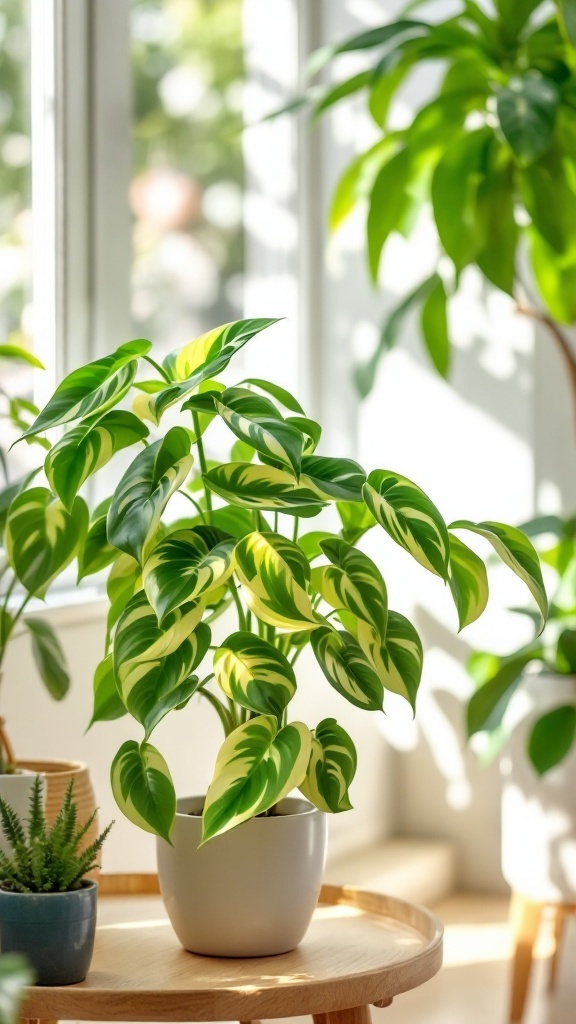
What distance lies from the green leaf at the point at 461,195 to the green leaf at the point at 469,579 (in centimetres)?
106

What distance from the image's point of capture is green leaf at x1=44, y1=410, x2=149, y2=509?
3.88 ft

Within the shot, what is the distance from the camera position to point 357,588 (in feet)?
3.91

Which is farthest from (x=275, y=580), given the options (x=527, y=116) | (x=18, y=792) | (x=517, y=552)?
(x=527, y=116)

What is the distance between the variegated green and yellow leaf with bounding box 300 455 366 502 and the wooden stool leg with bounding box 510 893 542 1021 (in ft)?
4.84

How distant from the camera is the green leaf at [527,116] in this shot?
1961 millimetres

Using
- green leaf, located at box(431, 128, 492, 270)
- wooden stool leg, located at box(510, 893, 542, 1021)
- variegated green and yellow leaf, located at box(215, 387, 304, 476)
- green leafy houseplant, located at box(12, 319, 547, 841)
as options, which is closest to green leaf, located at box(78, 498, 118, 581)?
green leafy houseplant, located at box(12, 319, 547, 841)

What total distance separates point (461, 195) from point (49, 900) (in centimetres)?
150

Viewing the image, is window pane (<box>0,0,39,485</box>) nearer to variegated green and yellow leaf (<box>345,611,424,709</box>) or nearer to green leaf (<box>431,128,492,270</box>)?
green leaf (<box>431,128,492,270</box>)

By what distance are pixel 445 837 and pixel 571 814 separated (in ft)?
2.78

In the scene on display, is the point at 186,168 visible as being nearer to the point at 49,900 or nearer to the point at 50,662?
the point at 50,662

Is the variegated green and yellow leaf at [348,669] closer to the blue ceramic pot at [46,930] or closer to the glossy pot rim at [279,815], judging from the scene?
the glossy pot rim at [279,815]

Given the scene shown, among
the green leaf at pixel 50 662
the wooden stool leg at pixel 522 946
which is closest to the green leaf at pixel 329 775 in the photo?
the green leaf at pixel 50 662

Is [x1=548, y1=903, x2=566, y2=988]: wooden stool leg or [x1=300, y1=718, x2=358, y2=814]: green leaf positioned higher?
[x1=300, y1=718, x2=358, y2=814]: green leaf

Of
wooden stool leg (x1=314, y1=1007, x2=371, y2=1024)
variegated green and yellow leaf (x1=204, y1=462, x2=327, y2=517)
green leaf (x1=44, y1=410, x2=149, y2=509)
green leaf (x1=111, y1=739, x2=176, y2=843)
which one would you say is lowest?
wooden stool leg (x1=314, y1=1007, x2=371, y2=1024)
